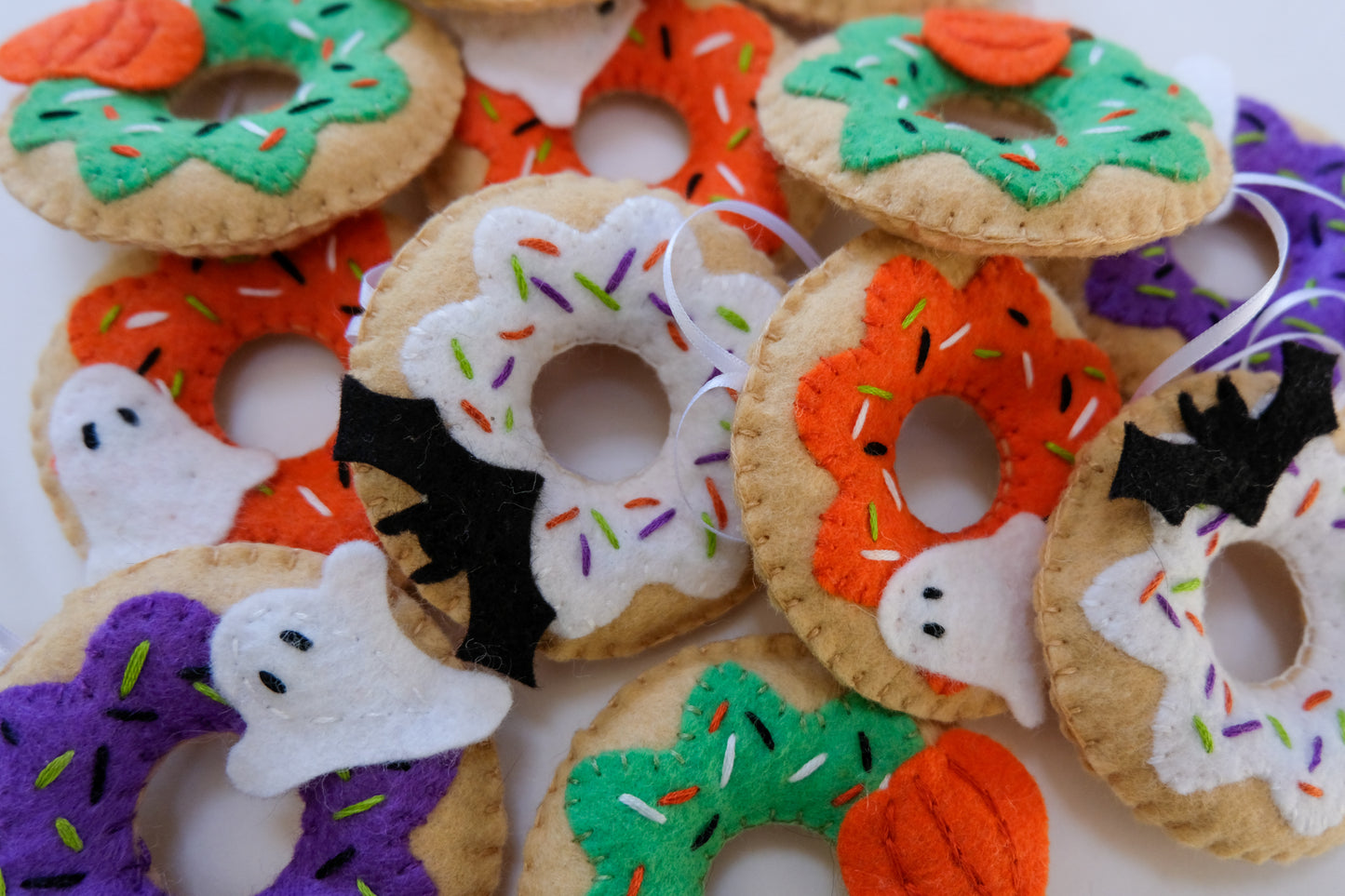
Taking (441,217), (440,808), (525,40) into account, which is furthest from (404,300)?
(440,808)

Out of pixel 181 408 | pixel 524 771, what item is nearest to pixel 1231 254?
pixel 524 771

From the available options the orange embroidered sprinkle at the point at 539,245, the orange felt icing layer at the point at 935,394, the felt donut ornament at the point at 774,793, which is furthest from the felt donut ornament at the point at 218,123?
the felt donut ornament at the point at 774,793

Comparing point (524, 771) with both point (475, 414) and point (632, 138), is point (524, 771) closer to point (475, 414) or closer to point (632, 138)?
point (475, 414)

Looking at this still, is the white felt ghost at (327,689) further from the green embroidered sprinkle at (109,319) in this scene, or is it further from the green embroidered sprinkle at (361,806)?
the green embroidered sprinkle at (109,319)

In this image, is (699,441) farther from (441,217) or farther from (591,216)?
(441,217)

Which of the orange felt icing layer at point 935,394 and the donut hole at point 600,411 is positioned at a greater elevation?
the orange felt icing layer at point 935,394

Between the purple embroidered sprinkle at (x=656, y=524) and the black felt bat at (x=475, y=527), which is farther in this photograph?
the purple embroidered sprinkle at (x=656, y=524)

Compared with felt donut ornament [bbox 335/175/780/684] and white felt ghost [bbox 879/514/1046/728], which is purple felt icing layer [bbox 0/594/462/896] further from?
white felt ghost [bbox 879/514/1046/728]
